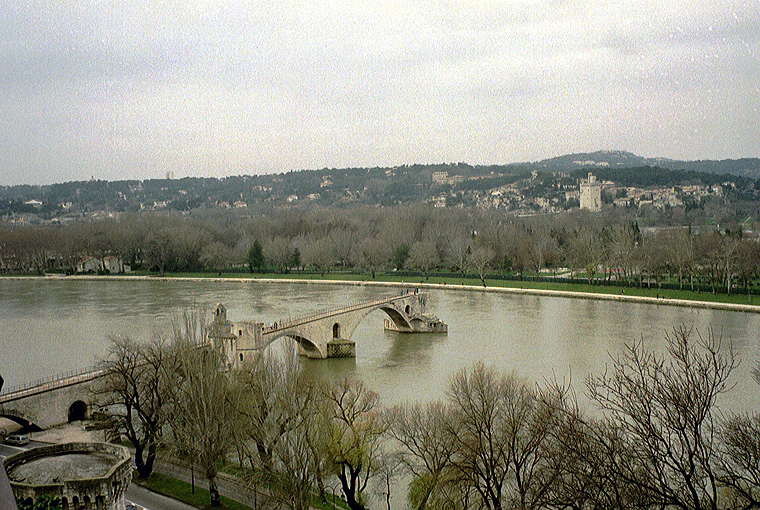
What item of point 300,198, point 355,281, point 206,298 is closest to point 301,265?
point 355,281

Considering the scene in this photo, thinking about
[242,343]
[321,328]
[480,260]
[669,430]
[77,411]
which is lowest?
[480,260]

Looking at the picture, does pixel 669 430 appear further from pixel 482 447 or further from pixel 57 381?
pixel 57 381

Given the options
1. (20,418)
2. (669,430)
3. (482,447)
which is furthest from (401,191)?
(669,430)

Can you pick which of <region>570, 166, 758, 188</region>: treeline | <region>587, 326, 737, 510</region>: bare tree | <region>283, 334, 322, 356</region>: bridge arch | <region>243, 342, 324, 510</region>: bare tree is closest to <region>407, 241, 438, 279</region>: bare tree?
<region>283, 334, 322, 356</region>: bridge arch

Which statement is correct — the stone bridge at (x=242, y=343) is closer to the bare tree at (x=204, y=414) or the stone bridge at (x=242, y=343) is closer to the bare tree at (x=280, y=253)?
the bare tree at (x=204, y=414)

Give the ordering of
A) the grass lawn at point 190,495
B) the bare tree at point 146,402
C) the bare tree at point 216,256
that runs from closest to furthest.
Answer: the grass lawn at point 190,495
the bare tree at point 146,402
the bare tree at point 216,256

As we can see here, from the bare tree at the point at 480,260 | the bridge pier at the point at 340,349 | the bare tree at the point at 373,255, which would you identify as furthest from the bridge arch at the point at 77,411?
the bare tree at the point at 373,255
